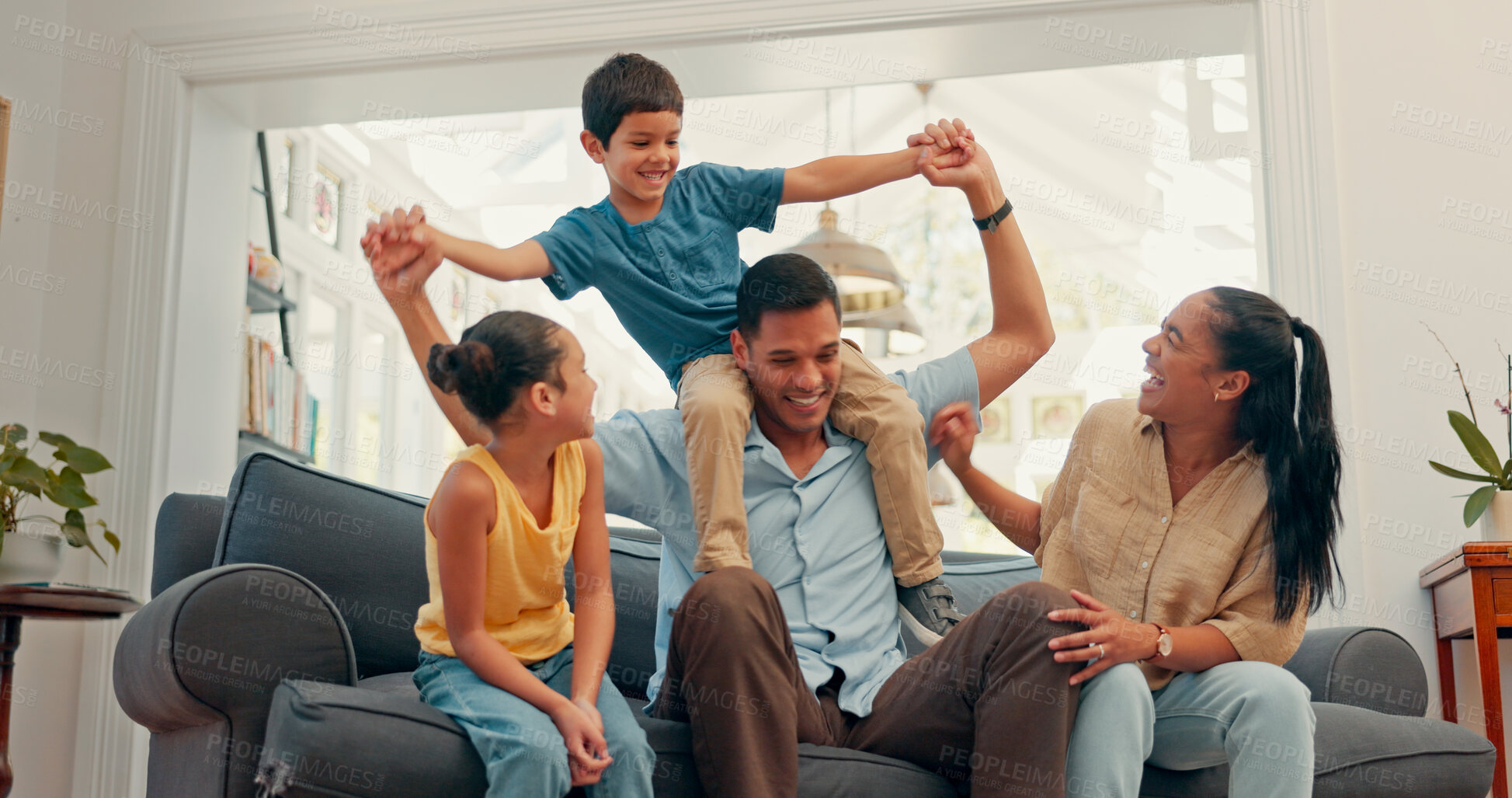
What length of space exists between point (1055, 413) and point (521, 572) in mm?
8479

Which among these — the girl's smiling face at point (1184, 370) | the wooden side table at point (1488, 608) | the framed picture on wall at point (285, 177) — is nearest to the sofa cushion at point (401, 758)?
the girl's smiling face at point (1184, 370)

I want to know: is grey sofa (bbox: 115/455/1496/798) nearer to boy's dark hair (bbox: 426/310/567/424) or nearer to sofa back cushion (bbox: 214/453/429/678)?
sofa back cushion (bbox: 214/453/429/678)

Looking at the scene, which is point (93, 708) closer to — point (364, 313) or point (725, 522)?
point (725, 522)

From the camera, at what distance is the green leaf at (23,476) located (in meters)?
2.60

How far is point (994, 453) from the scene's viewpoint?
9.35 meters

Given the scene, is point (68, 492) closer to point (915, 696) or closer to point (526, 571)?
point (526, 571)

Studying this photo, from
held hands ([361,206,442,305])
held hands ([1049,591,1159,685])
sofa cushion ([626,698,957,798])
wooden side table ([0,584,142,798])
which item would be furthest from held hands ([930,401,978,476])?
wooden side table ([0,584,142,798])

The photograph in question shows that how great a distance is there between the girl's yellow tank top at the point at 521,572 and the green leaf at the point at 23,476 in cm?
144

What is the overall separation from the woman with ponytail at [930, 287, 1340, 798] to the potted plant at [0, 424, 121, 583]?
210 centimetres

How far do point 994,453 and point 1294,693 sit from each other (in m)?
7.92

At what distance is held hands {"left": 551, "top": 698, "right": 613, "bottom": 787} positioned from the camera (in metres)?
1.45

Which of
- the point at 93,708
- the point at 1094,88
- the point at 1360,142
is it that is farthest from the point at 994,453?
the point at 93,708

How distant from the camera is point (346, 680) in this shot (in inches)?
64.1

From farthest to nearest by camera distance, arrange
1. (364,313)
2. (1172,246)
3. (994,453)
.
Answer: (994,453) → (1172,246) → (364,313)
